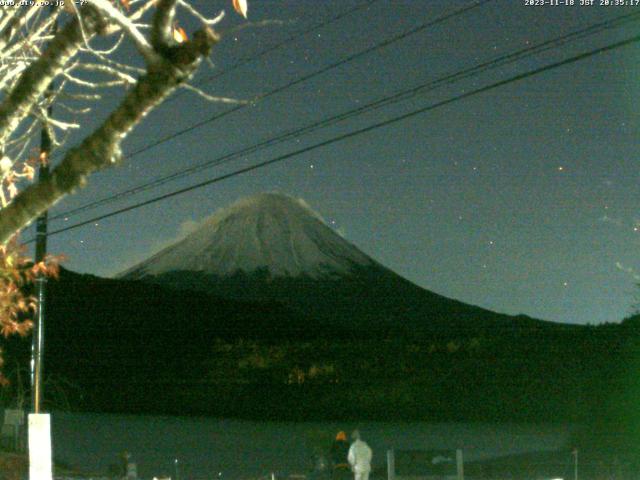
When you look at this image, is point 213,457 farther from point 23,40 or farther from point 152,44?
point 152,44

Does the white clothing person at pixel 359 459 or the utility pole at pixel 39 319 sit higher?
the utility pole at pixel 39 319

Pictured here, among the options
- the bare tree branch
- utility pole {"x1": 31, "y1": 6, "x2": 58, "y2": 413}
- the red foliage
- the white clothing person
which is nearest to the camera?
the bare tree branch

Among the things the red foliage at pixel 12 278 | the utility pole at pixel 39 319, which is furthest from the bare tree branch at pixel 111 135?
the utility pole at pixel 39 319

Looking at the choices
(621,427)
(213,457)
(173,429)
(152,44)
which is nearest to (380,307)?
(173,429)

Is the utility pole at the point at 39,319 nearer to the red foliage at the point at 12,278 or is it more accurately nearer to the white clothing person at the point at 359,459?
the white clothing person at the point at 359,459

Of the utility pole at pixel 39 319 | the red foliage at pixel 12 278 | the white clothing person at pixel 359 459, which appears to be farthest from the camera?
the white clothing person at pixel 359 459

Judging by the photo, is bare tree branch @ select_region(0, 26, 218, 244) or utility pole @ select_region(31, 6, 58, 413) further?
utility pole @ select_region(31, 6, 58, 413)

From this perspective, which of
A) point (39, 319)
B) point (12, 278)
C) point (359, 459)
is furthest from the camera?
point (359, 459)

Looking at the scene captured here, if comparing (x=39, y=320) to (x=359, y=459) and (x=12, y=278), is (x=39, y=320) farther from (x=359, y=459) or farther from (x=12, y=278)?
(x=12, y=278)

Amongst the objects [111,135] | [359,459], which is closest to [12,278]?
[111,135]

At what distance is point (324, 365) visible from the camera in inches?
4063

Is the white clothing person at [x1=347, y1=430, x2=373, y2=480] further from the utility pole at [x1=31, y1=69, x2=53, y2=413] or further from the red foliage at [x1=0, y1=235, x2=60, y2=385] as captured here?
the red foliage at [x1=0, y1=235, x2=60, y2=385]

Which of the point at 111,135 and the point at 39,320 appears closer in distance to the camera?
the point at 111,135

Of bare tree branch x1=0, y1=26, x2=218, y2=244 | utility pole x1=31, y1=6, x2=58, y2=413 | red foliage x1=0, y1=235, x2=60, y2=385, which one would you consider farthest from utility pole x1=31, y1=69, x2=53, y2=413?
bare tree branch x1=0, y1=26, x2=218, y2=244
